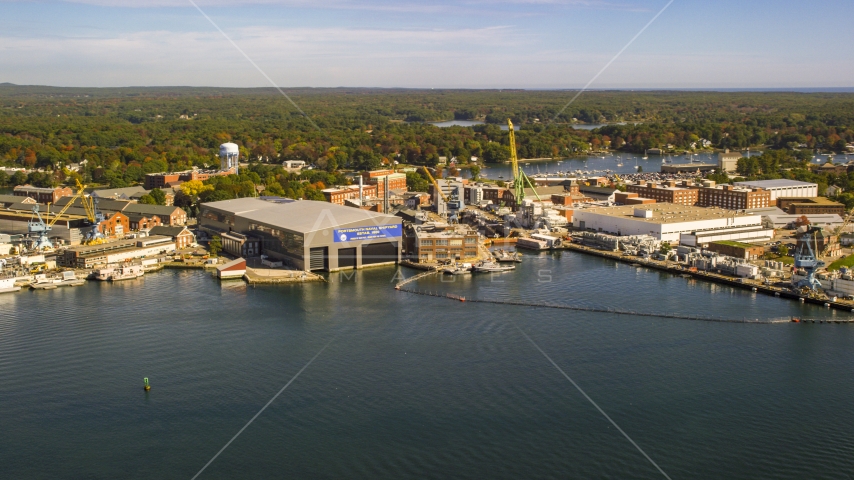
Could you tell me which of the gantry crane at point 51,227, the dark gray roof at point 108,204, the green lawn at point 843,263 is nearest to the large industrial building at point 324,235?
the gantry crane at point 51,227

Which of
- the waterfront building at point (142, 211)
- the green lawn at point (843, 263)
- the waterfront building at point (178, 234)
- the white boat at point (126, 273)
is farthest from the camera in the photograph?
the waterfront building at point (142, 211)

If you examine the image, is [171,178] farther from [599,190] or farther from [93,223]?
[599,190]

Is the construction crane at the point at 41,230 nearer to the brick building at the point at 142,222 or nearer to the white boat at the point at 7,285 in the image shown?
the brick building at the point at 142,222

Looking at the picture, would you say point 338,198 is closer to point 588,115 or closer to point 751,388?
point 751,388

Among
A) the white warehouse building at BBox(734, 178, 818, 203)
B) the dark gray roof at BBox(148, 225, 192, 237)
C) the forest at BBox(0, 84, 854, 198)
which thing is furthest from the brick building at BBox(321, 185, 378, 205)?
the white warehouse building at BBox(734, 178, 818, 203)

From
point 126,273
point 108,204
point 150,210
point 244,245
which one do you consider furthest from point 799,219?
point 108,204

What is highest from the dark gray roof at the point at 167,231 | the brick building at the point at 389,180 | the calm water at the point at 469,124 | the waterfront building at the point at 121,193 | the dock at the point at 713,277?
the calm water at the point at 469,124

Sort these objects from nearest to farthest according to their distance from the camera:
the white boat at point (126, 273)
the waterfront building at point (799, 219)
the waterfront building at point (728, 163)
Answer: the white boat at point (126, 273)
the waterfront building at point (799, 219)
the waterfront building at point (728, 163)
